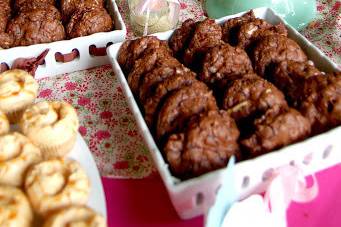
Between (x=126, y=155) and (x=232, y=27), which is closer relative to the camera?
(x=126, y=155)

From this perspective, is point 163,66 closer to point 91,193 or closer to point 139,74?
point 139,74

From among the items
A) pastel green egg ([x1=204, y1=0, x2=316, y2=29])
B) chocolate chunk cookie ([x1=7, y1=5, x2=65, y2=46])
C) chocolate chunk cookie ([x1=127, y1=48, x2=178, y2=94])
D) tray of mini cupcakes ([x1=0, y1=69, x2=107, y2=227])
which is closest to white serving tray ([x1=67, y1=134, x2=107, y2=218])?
tray of mini cupcakes ([x1=0, y1=69, x2=107, y2=227])

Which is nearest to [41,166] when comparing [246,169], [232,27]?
[246,169]

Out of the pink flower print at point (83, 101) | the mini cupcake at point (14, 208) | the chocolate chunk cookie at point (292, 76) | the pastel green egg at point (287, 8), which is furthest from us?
the pastel green egg at point (287, 8)

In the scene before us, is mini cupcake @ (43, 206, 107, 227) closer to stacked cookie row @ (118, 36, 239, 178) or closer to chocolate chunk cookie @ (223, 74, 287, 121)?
stacked cookie row @ (118, 36, 239, 178)

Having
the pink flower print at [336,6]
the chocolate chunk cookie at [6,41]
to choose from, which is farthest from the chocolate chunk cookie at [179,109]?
the pink flower print at [336,6]

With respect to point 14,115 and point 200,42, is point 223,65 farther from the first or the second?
point 14,115

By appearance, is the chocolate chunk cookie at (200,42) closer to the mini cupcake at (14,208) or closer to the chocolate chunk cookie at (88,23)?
the chocolate chunk cookie at (88,23)
